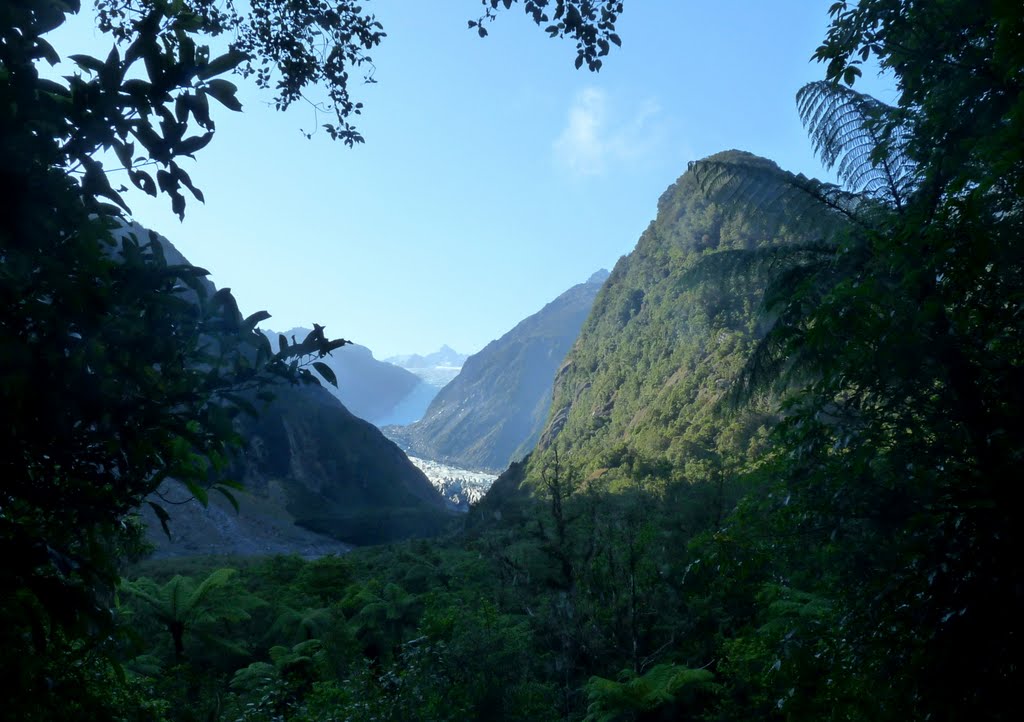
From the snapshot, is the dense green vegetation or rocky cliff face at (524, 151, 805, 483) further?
rocky cliff face at (524, 151, 805, 483)

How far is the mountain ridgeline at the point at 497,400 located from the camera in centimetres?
11075

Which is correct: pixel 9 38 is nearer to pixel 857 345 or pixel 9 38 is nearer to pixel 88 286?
pixel 88 286

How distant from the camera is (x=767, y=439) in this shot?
5301 mm

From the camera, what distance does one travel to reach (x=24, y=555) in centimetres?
177

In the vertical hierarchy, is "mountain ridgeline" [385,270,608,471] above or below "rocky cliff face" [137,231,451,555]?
above

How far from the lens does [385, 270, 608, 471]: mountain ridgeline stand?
111m

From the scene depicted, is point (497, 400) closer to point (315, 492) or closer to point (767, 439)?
point (315, 492)

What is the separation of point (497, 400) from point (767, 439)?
370 feet

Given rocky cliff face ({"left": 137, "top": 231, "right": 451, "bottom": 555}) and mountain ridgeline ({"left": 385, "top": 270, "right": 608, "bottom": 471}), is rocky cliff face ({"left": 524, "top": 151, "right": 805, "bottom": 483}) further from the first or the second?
mountain ridgeline ({"left": 385, "top": 270, "right": 608, "bottom": 471})

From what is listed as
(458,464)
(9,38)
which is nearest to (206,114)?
(9,38)

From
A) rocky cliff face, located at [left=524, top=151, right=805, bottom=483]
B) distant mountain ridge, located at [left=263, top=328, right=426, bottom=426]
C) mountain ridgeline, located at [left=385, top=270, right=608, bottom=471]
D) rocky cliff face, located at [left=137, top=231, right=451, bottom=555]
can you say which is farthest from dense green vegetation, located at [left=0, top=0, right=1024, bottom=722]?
distant mountain ridge, located at [left=263, top=328, right=426, bottom=426]

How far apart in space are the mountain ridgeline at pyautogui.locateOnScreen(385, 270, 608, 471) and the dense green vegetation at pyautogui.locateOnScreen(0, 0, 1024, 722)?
304 ft

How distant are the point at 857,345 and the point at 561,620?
5.48 metres

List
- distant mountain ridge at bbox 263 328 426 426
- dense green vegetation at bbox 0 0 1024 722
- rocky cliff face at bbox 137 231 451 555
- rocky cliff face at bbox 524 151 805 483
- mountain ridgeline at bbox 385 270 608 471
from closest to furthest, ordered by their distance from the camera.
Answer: dense green vegetation at bbox 0 0 1024 722
rocky cliff face at bbox 524 151 805 483
rocky cliff face at bbox 137 231 451 555
mountain ridgeline at bbox 385 270 608 471
distant mountain ridge at bbox 263 328 426 426
